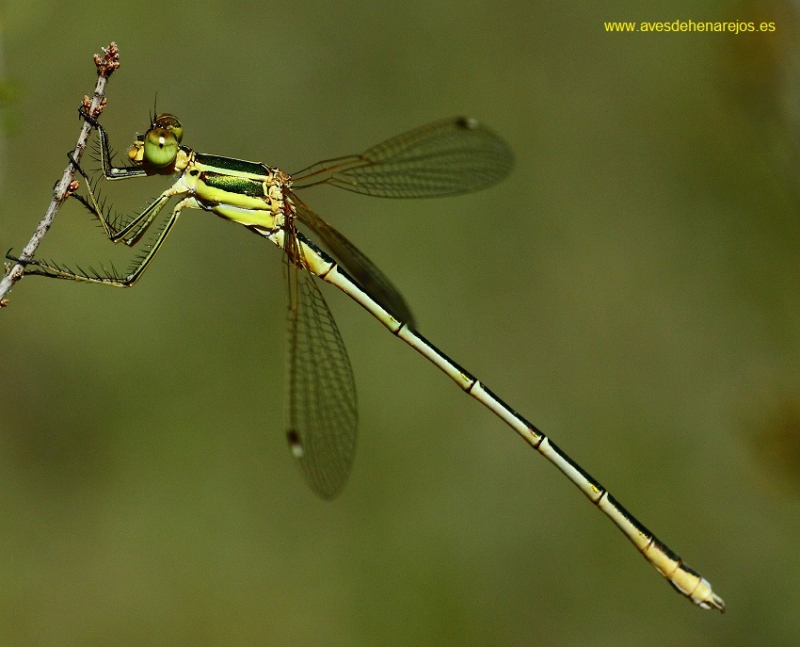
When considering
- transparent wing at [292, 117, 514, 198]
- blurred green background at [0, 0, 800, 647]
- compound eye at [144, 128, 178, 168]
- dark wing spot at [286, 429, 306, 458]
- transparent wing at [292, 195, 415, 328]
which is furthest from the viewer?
blurred green background at [0, 0, 800, 647]

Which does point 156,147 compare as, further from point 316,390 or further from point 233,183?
point 316,390

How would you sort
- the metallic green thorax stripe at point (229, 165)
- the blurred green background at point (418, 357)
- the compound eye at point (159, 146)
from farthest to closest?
the blurred green background at point (418, 357), the metallic green thorax stripe at point (229, 165), the compound eye at point (159, 146)

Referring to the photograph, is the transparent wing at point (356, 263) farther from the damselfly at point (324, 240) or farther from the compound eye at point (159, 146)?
the compound eye at point (159, 146)

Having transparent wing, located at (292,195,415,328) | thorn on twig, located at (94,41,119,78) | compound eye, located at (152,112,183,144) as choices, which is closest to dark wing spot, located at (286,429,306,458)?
transparent wing, located at (292,195,415,328)

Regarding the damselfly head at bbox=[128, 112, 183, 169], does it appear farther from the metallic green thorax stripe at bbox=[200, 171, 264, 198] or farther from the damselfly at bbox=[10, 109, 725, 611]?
the metallic green thorax stripe at bbox=[200, 171, 264, 198]

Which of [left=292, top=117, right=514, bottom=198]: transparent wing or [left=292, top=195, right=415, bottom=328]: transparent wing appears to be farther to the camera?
[left=292, top=117, right=514, bottom=198]: transparent wing

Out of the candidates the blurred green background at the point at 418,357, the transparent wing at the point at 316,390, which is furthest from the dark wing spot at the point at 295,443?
the blurred green background at the point at 418,357

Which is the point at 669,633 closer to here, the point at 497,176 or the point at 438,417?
the point at 438,417
